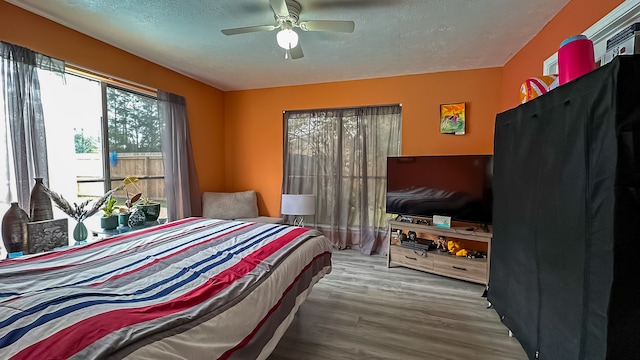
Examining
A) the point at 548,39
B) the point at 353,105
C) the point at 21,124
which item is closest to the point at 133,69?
the point at 21,124

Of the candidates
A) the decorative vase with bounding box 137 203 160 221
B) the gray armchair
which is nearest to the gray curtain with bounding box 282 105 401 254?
the gray armchair

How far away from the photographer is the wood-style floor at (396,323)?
186cm

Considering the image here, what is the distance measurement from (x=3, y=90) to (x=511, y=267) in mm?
3847

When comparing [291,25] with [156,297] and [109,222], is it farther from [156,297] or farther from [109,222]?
[109,222]

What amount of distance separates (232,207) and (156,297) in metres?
2.96

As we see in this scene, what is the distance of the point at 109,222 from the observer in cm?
248

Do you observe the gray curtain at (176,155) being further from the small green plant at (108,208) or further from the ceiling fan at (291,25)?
the ceiling fan at (291,25)

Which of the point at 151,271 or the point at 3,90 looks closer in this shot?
the point at 151,271

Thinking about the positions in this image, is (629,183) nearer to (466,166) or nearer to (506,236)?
(506,236)

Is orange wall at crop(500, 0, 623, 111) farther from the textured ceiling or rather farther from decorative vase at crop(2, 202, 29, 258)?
decorative vase at crop(2, 202, 29, 258)

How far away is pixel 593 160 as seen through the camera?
3.60 ft

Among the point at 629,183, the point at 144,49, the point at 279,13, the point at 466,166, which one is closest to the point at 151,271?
the point at 279,13

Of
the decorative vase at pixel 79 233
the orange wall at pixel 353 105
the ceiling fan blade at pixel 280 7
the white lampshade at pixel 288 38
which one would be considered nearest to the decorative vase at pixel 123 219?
the decorative vase at pixel 79 233

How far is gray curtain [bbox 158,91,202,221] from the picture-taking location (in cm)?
334
